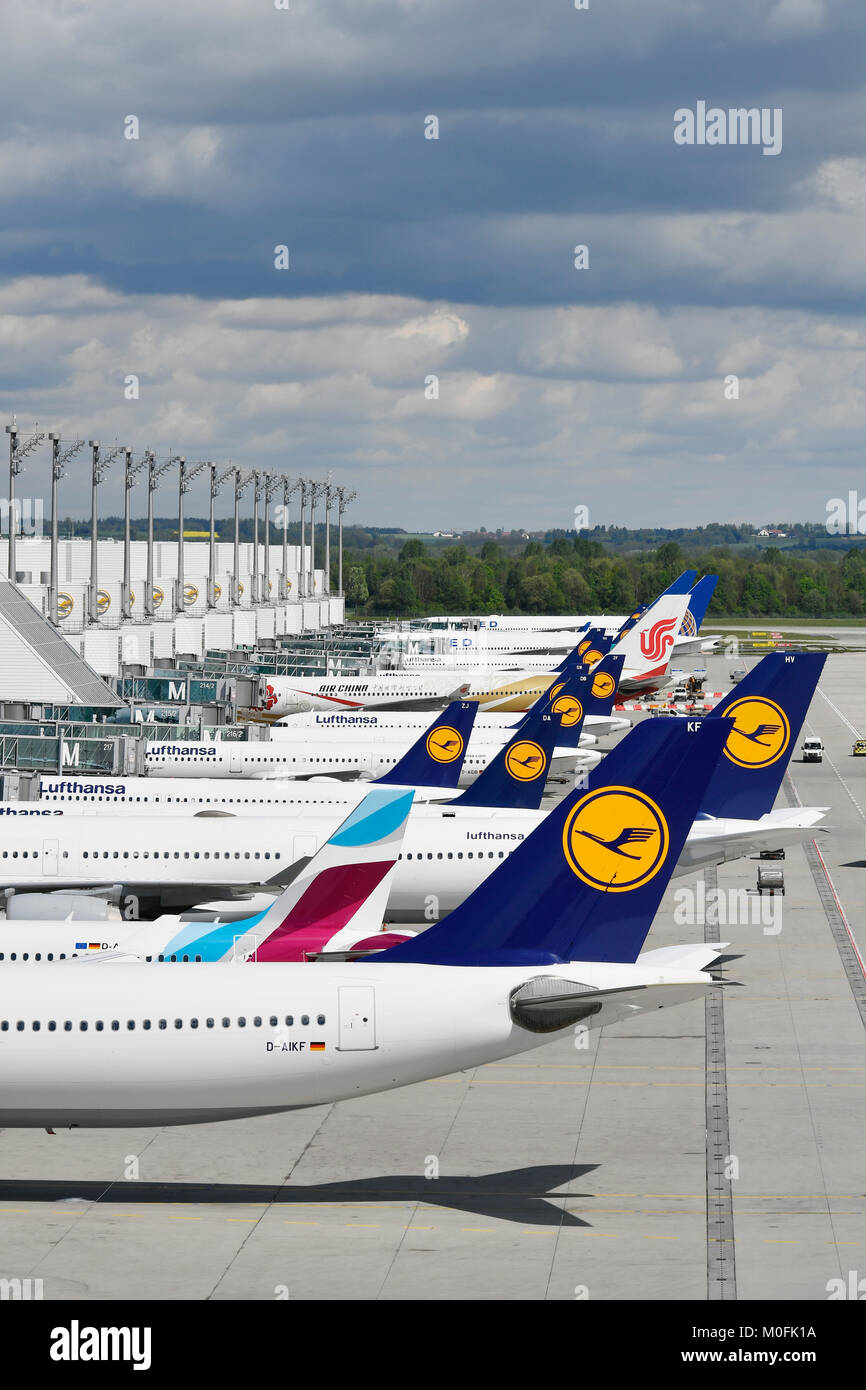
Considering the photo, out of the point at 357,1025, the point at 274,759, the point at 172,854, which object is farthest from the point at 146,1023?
the point at 274,759

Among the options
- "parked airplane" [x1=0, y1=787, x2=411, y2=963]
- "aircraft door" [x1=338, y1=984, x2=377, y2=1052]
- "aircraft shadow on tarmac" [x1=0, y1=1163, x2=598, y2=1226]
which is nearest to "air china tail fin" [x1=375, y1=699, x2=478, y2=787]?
"parked airplane" [x1=0, y1=787, x2=411, y2=963]

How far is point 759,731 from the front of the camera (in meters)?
51.4

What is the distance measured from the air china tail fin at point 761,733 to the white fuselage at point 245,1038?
23810mm

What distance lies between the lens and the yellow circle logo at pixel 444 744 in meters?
68.3

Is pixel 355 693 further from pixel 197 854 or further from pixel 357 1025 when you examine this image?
pixel 357 1025

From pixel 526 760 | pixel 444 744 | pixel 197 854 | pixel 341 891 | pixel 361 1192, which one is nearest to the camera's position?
pixel 361 1192

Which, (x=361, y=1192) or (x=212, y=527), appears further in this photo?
(x=212, y=527)

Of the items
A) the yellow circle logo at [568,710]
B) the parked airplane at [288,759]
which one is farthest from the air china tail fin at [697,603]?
the yellow circle logo at [568,710]

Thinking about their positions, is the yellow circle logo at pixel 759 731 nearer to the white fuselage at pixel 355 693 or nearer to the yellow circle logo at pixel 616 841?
the yellow circle logo at pixel 616 841

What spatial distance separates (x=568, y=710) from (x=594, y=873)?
48.0m

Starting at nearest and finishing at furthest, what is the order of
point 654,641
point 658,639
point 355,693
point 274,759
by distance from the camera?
point 274,759, point 355,693, point 654,641, point 658,639

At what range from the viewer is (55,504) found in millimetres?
116375
